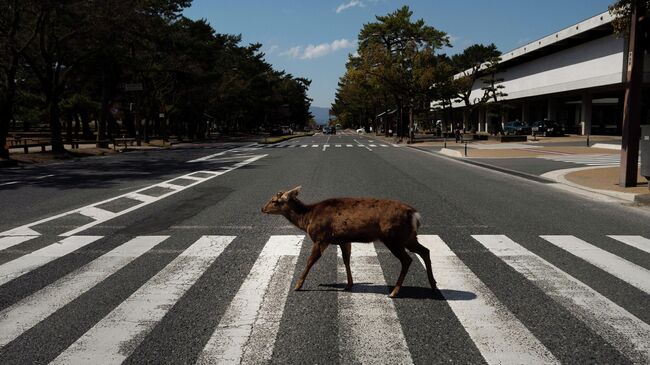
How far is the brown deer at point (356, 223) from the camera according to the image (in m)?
5.05

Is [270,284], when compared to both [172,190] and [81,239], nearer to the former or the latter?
[81,239]

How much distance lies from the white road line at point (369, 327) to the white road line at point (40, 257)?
392 centimetres

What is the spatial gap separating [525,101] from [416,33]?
69.4ft

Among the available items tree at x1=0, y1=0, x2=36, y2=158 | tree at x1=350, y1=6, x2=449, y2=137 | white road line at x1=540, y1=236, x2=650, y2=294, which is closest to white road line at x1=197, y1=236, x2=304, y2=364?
white road line at x1=540, y1=236, x2=650, y2=294

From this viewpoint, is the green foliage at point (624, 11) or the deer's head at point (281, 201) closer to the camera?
the deer's head at point (281, 201)

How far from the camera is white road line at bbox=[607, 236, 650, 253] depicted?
7.48 m

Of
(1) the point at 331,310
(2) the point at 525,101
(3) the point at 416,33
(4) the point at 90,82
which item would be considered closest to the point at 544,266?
(1) the point at 331,310

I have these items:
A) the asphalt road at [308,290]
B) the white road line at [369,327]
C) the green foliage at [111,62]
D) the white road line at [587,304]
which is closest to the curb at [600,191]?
the asphalt road at [308,290]

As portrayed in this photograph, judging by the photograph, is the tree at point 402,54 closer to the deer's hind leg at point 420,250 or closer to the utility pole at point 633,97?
the utility pole at point 633,97

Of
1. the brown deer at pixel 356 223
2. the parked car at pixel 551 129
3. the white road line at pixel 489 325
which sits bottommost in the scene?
the white road line at pixel 489 325

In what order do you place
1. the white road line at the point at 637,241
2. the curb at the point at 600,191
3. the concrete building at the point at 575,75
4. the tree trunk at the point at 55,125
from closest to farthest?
the white road line at the point at 637,241
the curb at the point at 600,191
the tree trunk at the point at 55,125
the concrete building at the point at 575,75

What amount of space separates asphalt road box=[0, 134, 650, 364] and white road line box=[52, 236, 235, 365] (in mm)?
20

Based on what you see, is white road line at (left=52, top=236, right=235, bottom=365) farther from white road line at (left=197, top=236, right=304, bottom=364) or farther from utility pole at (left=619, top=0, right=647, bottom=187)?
utility pole at (left=619, top=0, right=647, bottom=187)

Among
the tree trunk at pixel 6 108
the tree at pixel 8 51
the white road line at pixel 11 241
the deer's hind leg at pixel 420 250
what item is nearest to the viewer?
the deer's hind leg at pixel 420 250
